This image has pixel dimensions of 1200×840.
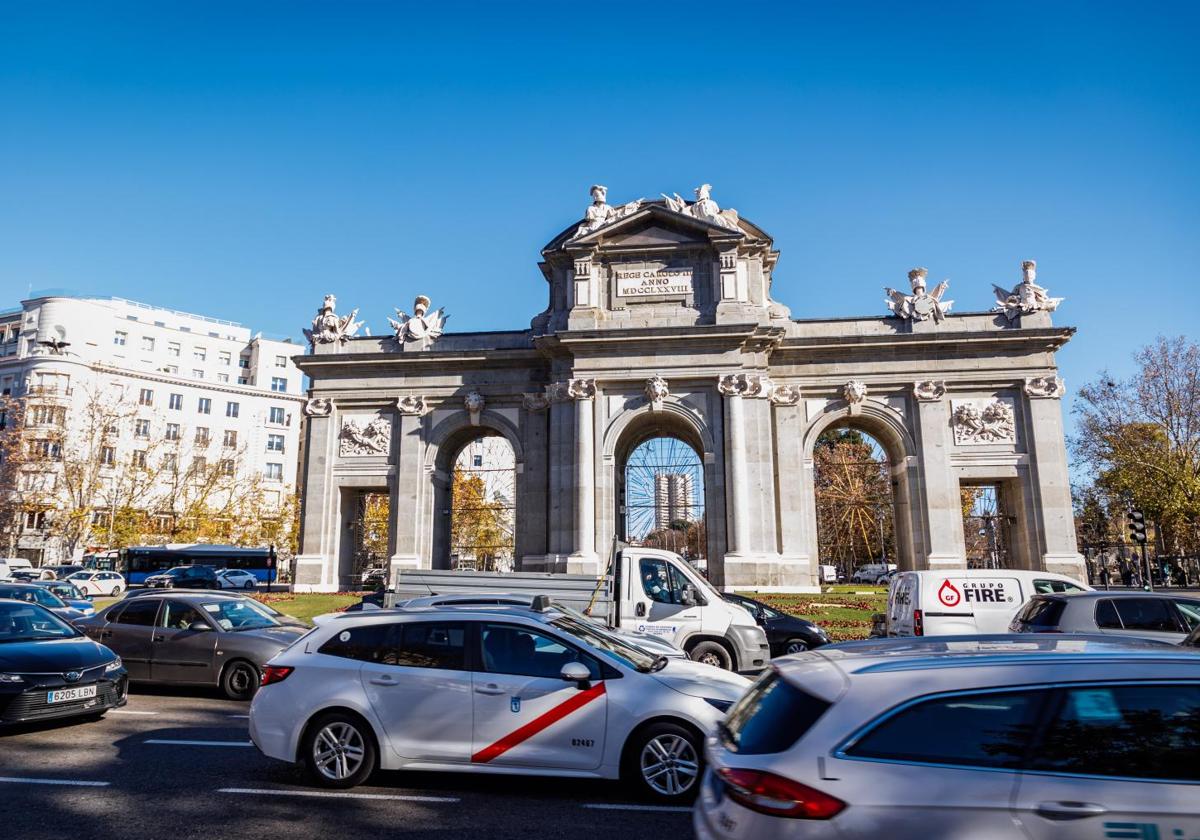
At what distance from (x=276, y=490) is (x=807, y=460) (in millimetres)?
61464

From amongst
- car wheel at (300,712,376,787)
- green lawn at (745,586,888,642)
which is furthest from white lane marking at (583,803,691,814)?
green lawn at (745,586,888,642)

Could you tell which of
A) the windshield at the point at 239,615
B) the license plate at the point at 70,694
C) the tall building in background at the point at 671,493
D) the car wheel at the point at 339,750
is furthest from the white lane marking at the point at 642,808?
the tall building in background at the point at 671,493

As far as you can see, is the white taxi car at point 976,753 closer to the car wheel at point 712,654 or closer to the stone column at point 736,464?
the car wheel at point 712,654

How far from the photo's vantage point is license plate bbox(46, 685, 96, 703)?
9.54m

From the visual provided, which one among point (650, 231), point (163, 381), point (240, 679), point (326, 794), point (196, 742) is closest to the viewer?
point (326, 794)

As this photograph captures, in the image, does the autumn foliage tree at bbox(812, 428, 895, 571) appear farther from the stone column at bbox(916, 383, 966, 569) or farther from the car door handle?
the car door handle

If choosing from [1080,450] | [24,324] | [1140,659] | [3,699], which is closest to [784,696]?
[1140,659]

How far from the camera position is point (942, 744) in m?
3.62

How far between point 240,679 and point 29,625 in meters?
2.95

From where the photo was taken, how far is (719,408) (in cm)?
3009

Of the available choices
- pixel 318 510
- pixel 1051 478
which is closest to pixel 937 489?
pixel 1051 478

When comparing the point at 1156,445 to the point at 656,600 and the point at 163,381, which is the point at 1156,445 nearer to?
the point at 656,600

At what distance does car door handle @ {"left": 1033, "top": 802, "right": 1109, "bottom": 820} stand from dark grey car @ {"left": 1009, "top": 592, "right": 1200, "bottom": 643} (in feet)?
28.9

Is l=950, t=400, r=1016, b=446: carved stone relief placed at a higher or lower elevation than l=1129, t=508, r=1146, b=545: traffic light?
higher
